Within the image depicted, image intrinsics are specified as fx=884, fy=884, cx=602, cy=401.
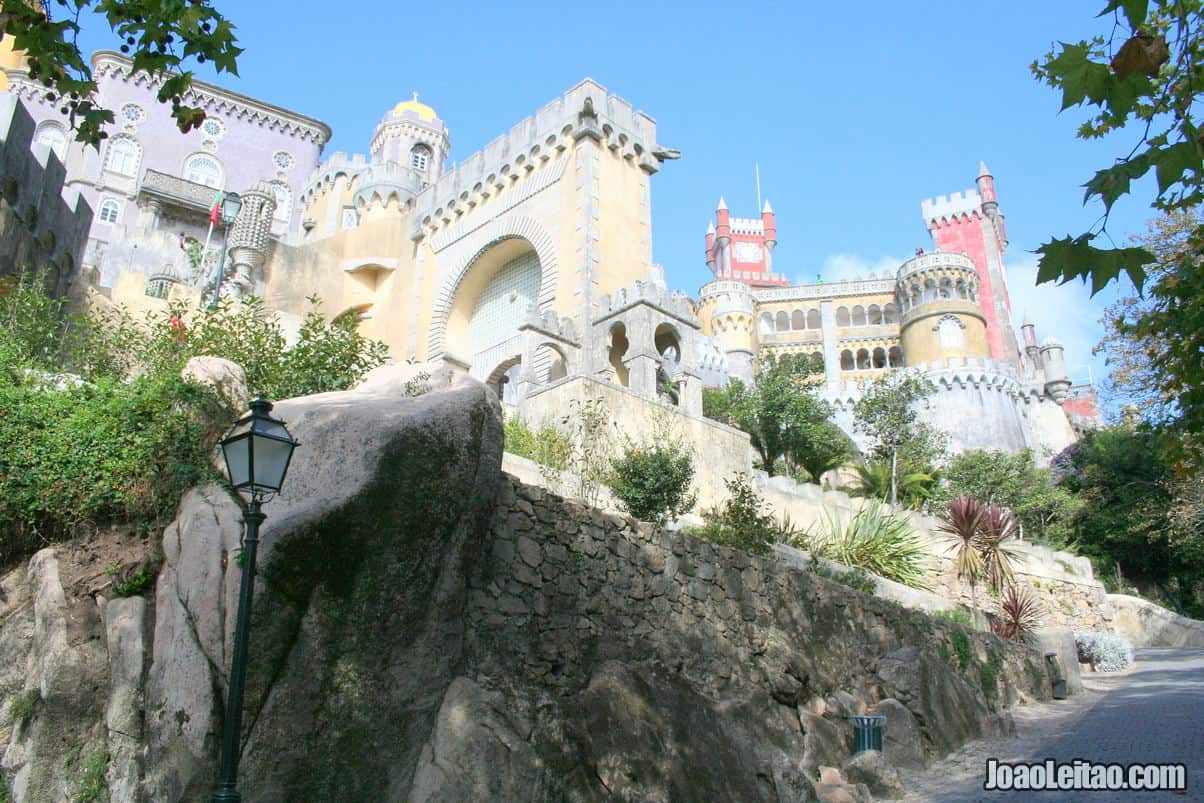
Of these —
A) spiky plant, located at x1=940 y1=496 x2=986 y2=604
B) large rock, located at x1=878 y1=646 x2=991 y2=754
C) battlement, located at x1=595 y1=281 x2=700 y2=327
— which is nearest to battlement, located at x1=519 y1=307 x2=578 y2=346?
battlement, located at x1=595 y1=281 x2=700 y2=327

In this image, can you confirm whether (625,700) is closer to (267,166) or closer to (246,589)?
(246,589)

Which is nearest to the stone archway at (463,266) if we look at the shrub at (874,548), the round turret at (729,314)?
the shrub at (874,548)

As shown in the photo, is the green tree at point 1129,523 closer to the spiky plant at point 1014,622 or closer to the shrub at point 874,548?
the spiky plant at point 1014,622

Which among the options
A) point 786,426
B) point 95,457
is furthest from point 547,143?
point 95,457

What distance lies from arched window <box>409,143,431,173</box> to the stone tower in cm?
3655

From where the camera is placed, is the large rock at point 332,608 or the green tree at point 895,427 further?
the green tree at point 895,427

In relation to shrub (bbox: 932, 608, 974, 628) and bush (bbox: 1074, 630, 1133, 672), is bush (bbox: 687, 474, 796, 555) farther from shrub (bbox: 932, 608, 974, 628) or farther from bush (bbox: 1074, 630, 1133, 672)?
bush (bbox: 1074, 630, 1133, 672)

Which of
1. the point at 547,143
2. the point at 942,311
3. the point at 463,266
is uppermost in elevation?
the point at 942,311

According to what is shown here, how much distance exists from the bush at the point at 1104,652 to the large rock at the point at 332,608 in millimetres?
18017

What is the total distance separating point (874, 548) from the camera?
648 inches

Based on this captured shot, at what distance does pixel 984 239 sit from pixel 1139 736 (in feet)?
195

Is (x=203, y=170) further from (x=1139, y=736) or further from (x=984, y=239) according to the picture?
(x=984, y=239)

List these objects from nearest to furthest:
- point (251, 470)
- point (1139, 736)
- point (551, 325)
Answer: point (251, 470), point (1139, 736), point (551, 325)

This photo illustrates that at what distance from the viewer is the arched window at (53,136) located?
38.9 m
